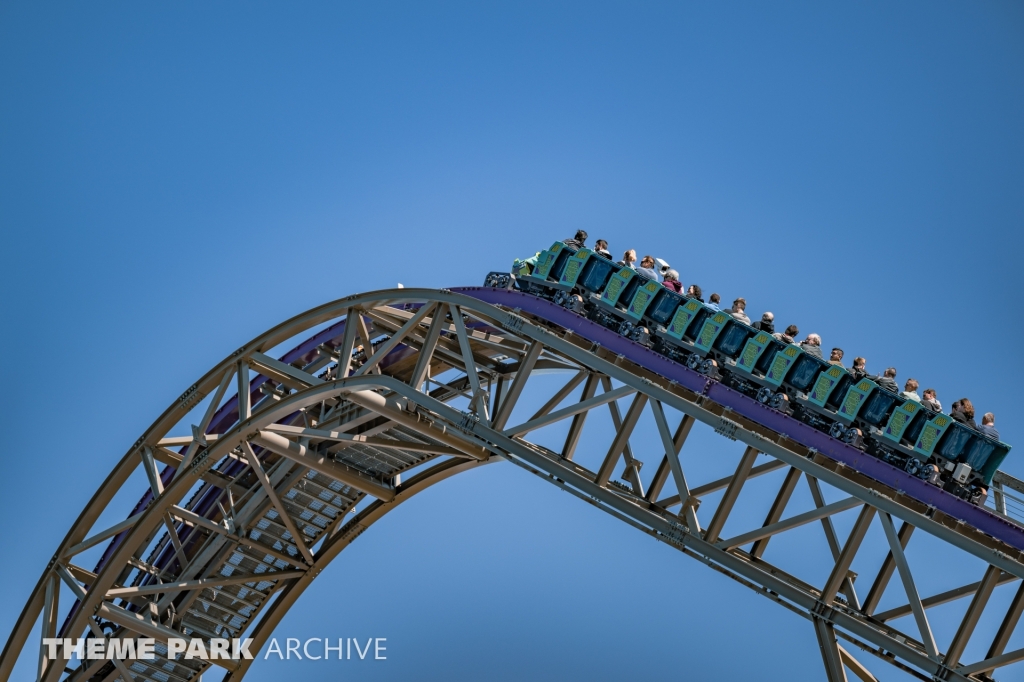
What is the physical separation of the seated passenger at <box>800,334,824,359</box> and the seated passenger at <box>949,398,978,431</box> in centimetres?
207

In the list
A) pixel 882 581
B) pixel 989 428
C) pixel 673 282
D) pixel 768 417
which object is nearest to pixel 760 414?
pixel 768 417

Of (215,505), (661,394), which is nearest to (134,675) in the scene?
(215,505)

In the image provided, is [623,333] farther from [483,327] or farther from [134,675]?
[134,675]

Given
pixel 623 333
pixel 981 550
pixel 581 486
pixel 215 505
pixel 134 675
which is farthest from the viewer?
pixel 134 675

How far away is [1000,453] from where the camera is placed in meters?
17.2

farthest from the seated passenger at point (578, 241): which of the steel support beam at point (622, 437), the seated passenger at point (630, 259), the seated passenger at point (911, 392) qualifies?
the seated passenger at point (911, 392)

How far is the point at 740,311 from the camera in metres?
19.8

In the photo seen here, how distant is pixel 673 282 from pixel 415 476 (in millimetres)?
6696

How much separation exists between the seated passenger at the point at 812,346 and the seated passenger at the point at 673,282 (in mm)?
2187

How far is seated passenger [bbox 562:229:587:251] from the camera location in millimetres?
20750

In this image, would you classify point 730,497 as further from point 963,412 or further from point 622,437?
point 963,412

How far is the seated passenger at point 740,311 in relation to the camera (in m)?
19.3

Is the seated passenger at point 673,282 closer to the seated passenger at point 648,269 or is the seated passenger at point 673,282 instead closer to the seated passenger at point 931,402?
the seated passenger at point 648,269

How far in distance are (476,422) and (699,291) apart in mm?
4255
